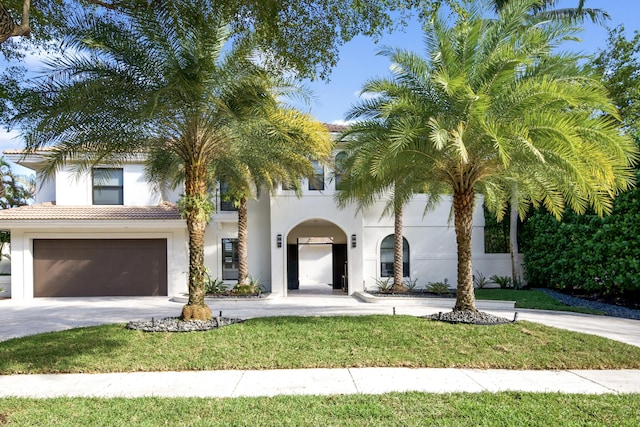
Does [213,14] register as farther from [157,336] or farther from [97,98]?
[157,336]

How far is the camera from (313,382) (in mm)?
6770

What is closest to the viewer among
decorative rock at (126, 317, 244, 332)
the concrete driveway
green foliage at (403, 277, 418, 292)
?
decorative rock at (126, 317, 244, 332)

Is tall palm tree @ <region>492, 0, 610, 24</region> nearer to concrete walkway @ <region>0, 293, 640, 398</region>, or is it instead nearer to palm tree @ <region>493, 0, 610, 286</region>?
palm tree @ <region>493, 0, 610, 286</region>

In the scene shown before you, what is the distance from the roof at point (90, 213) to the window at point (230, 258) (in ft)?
8.48

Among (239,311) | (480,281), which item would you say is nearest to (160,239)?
(239,311)

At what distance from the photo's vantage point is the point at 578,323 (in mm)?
11930

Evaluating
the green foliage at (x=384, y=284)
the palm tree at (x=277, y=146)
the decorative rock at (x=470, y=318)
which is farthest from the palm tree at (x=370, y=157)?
the green foliage at (x=384, y=284)

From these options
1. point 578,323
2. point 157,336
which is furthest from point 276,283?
point 578,323

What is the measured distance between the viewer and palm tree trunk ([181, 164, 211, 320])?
10.8 m

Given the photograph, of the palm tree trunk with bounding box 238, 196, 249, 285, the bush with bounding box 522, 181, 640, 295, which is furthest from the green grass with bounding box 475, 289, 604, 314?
the palm tree trunk with bounding box 238, 196, 249, 285

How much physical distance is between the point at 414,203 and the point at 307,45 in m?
12.3

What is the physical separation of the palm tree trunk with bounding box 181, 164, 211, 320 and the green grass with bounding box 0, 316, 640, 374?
43.6 inches

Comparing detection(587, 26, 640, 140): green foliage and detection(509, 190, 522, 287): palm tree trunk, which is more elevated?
detection(587, 26, 640, 140): green foliage

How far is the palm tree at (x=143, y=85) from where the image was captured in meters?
8.91
